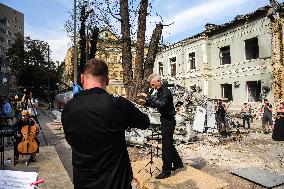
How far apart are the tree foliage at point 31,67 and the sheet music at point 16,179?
41498 millimetres

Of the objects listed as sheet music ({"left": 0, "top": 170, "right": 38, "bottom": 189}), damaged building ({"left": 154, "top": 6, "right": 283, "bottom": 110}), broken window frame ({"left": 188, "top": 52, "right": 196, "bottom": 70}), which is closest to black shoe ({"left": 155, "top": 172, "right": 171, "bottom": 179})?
sheet music ({"left": 0, "top": 170, "right": 38, "bottom": 189})

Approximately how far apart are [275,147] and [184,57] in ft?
66.5

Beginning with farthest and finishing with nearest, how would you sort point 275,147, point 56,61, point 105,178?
point 56,61
point 275,147
point 105,178

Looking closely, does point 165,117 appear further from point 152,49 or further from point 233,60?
point 233,60

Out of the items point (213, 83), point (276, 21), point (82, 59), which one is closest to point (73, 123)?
point (82, 59)

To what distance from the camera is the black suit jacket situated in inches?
97.3

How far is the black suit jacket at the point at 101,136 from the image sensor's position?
2471 mm

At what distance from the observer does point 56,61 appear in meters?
50.3

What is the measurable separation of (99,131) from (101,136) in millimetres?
46

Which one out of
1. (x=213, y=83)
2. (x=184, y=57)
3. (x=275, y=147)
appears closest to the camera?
(x=275, y=147)

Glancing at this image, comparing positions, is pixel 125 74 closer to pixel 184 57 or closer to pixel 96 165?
pixel 96 165

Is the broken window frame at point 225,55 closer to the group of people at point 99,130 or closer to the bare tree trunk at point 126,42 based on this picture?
the bare tree trunk at point 126,42

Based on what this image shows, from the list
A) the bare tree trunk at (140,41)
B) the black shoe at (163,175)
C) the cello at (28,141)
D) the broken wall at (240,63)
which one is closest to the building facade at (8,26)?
the broken wall at (240,63)

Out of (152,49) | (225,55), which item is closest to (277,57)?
(225,55)
